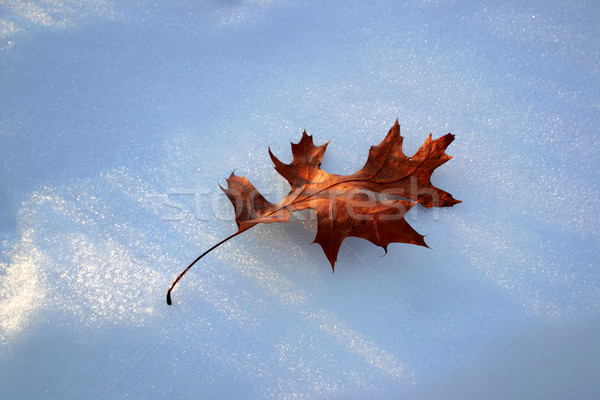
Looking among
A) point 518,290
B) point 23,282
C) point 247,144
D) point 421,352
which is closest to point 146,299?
point 23,282

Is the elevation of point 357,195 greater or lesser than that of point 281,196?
greater

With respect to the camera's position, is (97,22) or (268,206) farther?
(97,22)

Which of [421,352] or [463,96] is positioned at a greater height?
[463,96]

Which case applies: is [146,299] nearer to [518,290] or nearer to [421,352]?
[421,352]
